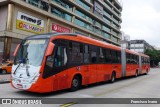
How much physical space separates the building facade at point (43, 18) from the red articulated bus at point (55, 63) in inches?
833

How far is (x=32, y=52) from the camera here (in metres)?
9.42

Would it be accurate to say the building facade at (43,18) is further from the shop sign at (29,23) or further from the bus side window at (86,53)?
the bus side window at (86,53)

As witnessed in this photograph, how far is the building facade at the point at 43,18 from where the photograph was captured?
1243 inches

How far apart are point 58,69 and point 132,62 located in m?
14.7

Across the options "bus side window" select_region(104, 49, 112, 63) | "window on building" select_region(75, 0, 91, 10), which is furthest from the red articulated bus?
"window on building" select_region(75, 0, 91, 10)

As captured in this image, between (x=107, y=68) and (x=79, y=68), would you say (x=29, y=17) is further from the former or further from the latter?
(x=79, y=68)

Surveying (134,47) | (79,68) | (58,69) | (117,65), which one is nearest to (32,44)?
(58,69)

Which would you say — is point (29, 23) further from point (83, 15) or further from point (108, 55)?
point (83, 15)

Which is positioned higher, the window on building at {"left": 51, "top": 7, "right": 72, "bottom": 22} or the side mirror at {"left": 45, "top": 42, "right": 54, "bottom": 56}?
the window on building at {"left": 51, "top": 7, "right": 72, "bottom": 22}

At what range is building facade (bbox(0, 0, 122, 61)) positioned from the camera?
3156cm

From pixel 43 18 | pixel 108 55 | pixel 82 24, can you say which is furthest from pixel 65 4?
pixel 108 55

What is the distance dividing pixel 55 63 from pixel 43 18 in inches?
1180

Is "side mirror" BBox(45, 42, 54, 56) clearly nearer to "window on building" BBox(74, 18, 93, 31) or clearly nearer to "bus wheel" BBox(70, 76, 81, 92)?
"bus wheel" BBox(70, 76, 81, 92)

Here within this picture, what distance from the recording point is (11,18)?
31.3 m
